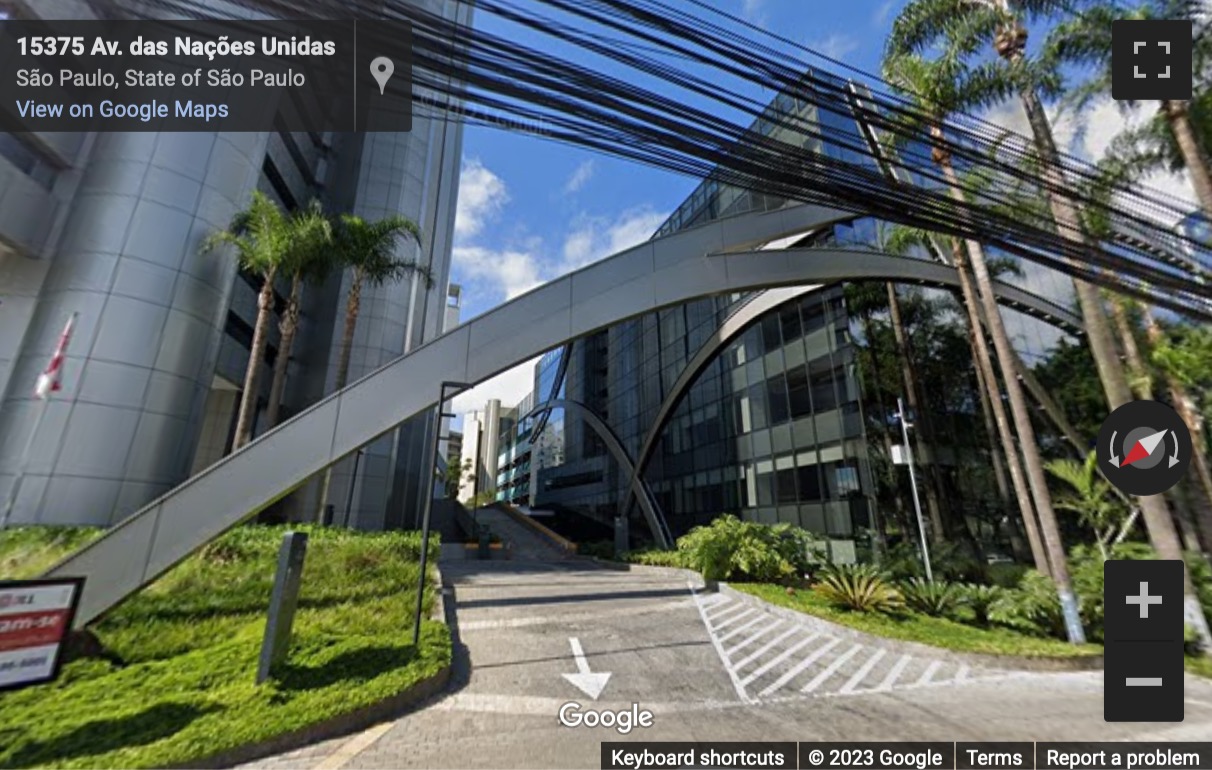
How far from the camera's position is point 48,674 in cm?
541

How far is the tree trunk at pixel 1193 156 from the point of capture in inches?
394

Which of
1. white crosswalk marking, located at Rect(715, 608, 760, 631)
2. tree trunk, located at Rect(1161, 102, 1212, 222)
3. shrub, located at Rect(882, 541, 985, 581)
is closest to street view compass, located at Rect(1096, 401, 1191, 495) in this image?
white crosswalk marking, located at Rect(715, 608, 760, 631)

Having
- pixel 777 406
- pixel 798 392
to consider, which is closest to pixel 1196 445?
pixel 798 392

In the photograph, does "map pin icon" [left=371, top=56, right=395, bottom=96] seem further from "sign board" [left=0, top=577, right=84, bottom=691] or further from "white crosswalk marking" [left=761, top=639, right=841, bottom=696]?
"white crosswalk marking" [left=761, top=639, right=841, bottom=696]

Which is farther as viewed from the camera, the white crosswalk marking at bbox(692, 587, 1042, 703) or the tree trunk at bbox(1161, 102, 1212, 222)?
the tree trunk at bbox(1161, 102, 1212, 222)

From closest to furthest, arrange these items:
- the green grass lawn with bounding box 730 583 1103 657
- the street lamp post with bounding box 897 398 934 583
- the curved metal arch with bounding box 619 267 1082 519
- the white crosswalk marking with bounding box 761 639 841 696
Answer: the white crosswalk marking with bounding box 761 639 841 696 → the green grass lawn with bounding box 730 583 1103 657 → the street lamp post with bounding box 897 398 934 583 → the curved metal arch with bounding box 619 267 1082 519

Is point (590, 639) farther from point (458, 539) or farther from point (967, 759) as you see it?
point (458, 539)

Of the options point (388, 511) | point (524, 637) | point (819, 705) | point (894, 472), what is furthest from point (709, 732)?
point (388, 511)

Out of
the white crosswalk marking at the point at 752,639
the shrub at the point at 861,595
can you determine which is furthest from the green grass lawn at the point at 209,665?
the shrub at the point at 861,595

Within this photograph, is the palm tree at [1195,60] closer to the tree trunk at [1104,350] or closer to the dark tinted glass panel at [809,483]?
the tree trunk at [1104,350]

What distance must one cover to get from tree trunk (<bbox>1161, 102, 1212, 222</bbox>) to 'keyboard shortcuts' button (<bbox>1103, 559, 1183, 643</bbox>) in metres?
9.78

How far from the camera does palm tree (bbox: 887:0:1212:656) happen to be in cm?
1041

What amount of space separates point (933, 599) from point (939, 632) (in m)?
2.44

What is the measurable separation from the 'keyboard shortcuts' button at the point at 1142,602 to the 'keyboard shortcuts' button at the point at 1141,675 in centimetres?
10
